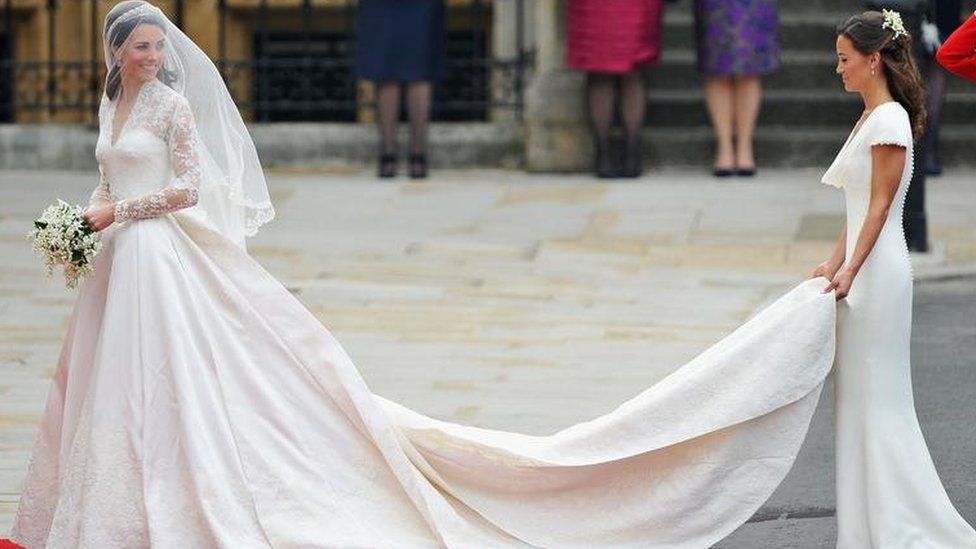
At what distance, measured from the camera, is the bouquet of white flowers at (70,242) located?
7.32 meters

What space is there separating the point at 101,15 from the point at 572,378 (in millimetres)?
8296

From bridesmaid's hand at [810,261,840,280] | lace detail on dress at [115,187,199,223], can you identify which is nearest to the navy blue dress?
lace detail on dress at [115,187,199,223]

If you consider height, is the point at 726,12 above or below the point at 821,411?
above

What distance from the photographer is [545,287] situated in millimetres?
13070

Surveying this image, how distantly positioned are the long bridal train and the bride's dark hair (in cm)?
47

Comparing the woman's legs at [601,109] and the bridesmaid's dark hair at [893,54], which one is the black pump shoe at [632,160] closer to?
the woman's legs at [601,109]

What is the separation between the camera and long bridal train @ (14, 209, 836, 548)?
283 inches

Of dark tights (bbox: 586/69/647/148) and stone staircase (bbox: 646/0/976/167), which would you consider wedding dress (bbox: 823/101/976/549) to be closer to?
dark tights (bbox: 586/69/647/148)

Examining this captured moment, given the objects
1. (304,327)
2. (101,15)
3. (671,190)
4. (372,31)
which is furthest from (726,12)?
(304,327)

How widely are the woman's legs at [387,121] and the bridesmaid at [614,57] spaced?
1.26 meters

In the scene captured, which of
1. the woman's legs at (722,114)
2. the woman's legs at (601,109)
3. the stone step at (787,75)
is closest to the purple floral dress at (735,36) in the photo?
the woman's legs at (722,114)

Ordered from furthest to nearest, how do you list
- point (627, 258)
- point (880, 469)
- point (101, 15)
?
1. point (101, 15)
2. point (627, 258)
3. point (880, 469)

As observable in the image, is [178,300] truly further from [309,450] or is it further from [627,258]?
[627,258]

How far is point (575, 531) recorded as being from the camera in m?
7.48
